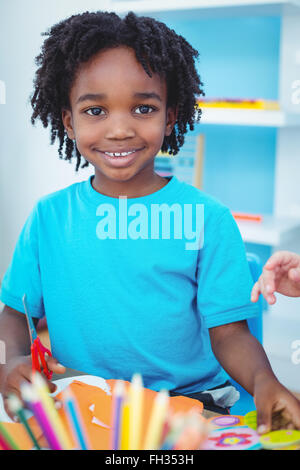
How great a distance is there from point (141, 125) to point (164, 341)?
29 cm

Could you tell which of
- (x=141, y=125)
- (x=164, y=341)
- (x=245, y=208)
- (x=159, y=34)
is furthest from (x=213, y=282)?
(x=245, y=208)

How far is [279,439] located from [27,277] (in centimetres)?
45

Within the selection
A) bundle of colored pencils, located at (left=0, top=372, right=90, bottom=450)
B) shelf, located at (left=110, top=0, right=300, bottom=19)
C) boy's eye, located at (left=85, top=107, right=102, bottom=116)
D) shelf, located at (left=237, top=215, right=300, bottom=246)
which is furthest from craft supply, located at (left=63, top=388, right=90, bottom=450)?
shelf, located at (left=110, top=0, right=300, bottom=19)

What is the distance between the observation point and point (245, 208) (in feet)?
5.70

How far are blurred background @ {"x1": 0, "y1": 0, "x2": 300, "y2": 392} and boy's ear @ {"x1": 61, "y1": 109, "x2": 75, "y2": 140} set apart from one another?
0.72 metres

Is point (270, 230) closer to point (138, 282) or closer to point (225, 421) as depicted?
point (138, 282)

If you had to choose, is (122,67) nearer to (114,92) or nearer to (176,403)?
(114,92)

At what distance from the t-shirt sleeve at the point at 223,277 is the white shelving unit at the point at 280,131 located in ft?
2.28

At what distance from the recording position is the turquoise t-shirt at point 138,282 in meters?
0.73

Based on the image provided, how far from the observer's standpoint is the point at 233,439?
1.49 ft

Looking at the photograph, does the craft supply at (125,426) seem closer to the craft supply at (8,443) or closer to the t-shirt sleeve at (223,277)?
the craft supply at (8,443)

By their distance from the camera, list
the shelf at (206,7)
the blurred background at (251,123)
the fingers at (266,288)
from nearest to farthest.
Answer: the fingers at (266,288)
the shelf at (206,7)
the blurred background at (251,123)

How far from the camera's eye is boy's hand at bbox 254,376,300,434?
498mm

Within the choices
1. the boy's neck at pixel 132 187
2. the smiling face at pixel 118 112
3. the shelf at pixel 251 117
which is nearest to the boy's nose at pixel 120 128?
the smiling face at pixel 118 112
